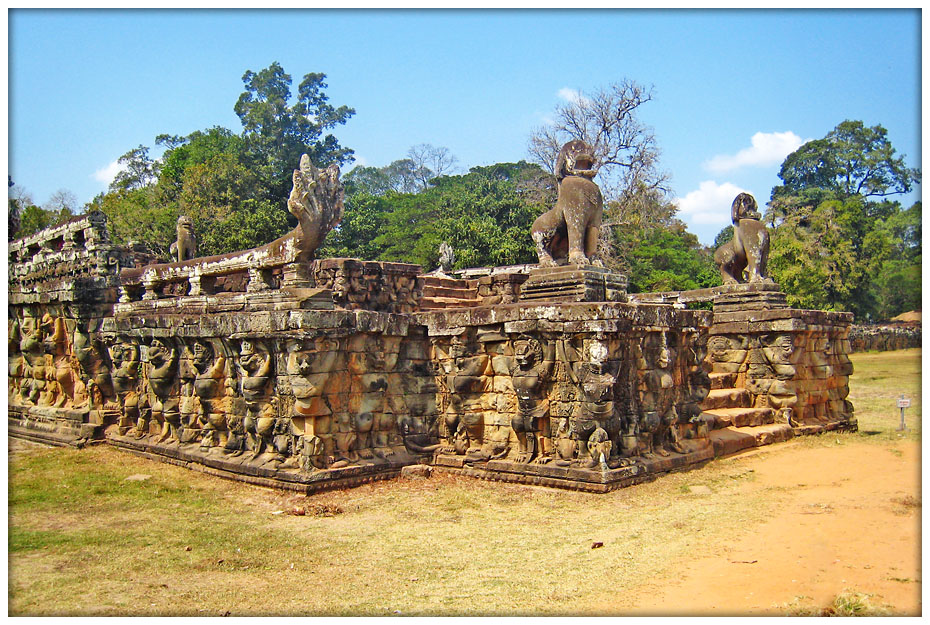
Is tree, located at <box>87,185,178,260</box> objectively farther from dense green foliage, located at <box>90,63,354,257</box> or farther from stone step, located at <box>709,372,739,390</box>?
stone step, located at <box>709,372,739,390</box>

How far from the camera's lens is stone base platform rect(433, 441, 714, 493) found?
7.62m

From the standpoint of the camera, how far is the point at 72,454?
10391mm

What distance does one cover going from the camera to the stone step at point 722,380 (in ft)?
39.0

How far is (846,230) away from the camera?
29781 mm

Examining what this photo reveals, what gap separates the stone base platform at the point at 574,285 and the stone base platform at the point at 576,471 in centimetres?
163

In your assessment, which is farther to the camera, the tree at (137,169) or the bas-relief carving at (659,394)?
the tree at (137,169)

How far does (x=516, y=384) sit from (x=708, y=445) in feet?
8.81

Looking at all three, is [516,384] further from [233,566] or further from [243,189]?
[243,189]

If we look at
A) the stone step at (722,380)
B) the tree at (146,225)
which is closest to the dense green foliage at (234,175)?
the tree at (146,225)

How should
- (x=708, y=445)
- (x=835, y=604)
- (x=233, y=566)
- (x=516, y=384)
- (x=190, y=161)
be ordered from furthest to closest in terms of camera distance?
1. (x=190, y=161)
2. (x=708, y=445)
3. (x=516, y=384)
4. (x=233, y=566)
5. (x=835, y=604)

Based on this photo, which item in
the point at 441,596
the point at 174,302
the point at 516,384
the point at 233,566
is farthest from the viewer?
the point at 174,302

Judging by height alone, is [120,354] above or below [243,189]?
below

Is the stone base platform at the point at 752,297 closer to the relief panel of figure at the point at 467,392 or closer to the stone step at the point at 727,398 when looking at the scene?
the stone step at the point at 727,398

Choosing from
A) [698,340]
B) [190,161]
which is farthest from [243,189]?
[698,340]
